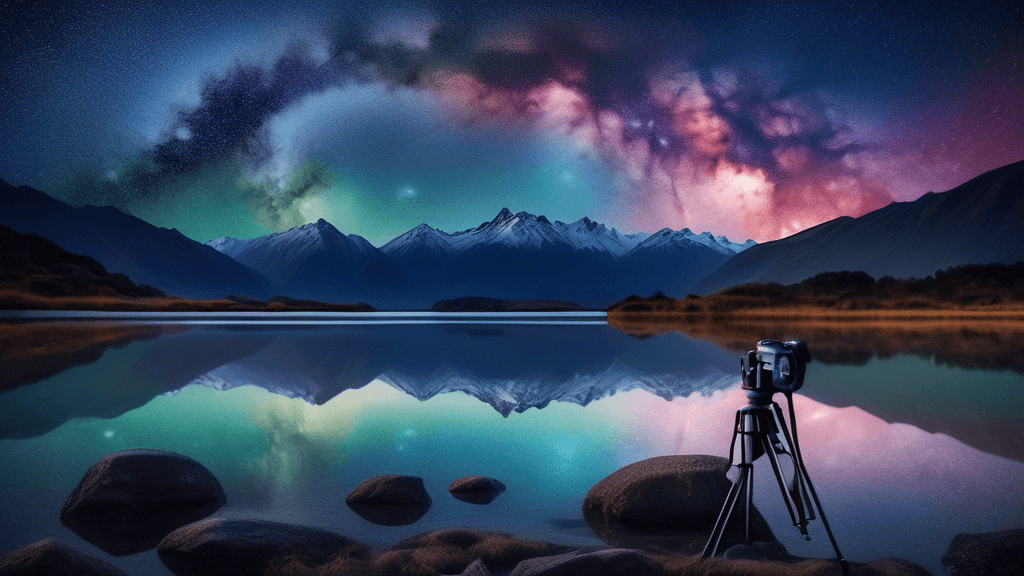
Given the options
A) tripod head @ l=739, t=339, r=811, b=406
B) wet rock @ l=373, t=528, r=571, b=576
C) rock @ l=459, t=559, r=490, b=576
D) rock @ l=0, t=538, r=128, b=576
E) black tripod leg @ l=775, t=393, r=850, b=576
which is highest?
tripod head @ l=739, t=339, r=811, b=406

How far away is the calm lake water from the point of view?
227 inches

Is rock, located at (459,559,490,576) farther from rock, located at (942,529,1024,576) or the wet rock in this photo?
rock, located at (942,529,1024,576)

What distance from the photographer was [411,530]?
17.9 feet

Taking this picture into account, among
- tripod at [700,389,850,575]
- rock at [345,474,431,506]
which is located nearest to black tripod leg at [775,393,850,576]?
tripod at [700,389,850,575]

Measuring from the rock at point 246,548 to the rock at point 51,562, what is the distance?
56 cm

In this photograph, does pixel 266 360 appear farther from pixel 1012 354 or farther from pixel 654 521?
pixel 1012 354

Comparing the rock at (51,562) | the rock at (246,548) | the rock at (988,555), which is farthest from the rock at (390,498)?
the rock at (988,555)

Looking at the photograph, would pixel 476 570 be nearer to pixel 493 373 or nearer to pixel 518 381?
pixel 518 381

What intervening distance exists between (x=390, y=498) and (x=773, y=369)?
14.2 ft

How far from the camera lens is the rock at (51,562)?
401 centimetres

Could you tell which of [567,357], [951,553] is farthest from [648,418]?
[567,357]

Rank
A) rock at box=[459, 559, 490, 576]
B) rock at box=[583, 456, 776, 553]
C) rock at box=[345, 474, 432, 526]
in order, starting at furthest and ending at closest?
rock at box=[345, 474, 432, 526] → rock at box=[583, 456, 776, 553] → rock at box=[459, 559, 490, 576]

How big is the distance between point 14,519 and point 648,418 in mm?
9562

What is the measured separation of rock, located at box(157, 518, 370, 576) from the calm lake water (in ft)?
0.75
